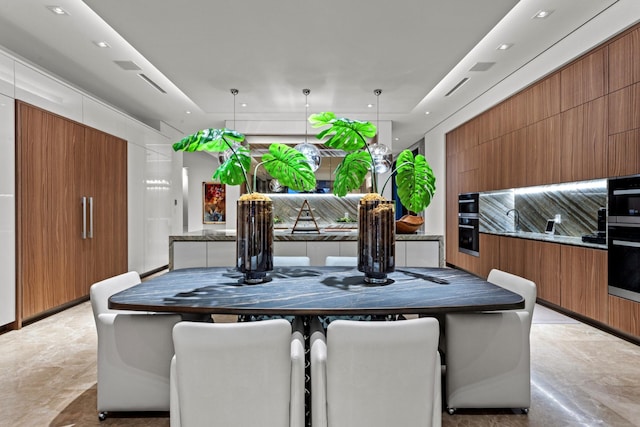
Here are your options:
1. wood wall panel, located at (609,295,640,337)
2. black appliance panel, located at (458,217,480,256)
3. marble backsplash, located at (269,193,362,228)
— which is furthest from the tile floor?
marble backsplash, located at (269,193,362,228)

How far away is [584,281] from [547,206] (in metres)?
1.39

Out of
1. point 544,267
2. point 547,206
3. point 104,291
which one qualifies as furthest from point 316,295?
point 547,206

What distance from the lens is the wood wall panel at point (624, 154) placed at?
2934 millimetres

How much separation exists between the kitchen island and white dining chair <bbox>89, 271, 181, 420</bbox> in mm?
1775

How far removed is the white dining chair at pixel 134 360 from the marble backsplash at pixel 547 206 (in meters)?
3.91

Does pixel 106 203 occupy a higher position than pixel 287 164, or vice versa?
pixel 287 164

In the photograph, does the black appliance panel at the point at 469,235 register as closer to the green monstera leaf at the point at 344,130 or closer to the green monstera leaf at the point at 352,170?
the green monstera leaf at the point at 352,170

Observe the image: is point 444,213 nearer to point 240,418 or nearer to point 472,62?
point 472,62

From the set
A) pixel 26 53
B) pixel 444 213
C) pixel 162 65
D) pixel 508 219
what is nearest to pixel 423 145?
pixel 444 213

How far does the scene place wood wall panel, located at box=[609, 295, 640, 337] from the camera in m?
2.97

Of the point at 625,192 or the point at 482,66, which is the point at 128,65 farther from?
the point at 625,192

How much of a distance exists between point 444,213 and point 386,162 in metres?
3.18

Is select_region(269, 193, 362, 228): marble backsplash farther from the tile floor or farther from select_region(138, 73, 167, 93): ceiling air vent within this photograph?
the tile floor

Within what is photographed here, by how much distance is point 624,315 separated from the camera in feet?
10.1
